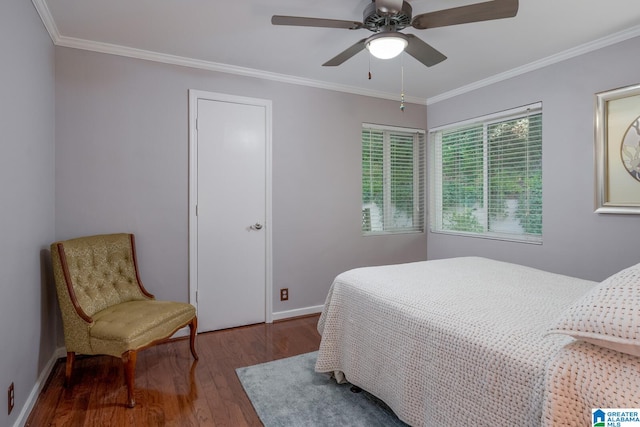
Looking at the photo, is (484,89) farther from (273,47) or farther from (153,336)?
(153,336)

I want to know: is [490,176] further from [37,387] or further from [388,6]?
[37,387]

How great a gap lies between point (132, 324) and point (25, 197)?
97 centimetres

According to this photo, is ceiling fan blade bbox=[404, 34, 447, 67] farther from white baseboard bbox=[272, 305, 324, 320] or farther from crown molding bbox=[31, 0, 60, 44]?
white baseboard bbox=[272, 305, 324, 320]

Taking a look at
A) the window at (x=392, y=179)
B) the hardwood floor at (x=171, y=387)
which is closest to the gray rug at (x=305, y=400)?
the hardwood floor at (x=171, y=387)

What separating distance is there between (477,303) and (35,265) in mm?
2640

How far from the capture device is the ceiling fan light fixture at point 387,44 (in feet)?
6.38

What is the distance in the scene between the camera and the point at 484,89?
11.9 feet

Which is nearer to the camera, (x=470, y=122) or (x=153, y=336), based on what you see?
(x=153, y=336)

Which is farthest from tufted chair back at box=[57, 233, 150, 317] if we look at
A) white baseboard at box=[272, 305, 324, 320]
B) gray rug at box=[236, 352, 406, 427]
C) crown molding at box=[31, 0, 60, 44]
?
crown molding at box=[31, 0, 60, 44]

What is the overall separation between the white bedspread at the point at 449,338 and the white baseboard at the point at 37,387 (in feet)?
5.37

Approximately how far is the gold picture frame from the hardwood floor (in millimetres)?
→ 2645

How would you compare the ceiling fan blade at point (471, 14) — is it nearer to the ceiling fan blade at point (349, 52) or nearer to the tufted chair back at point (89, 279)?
the ceiling fan blade at point (349, 52)

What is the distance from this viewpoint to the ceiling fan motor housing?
1.94 meters

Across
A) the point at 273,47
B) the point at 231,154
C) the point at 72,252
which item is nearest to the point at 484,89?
the point at 273,47
